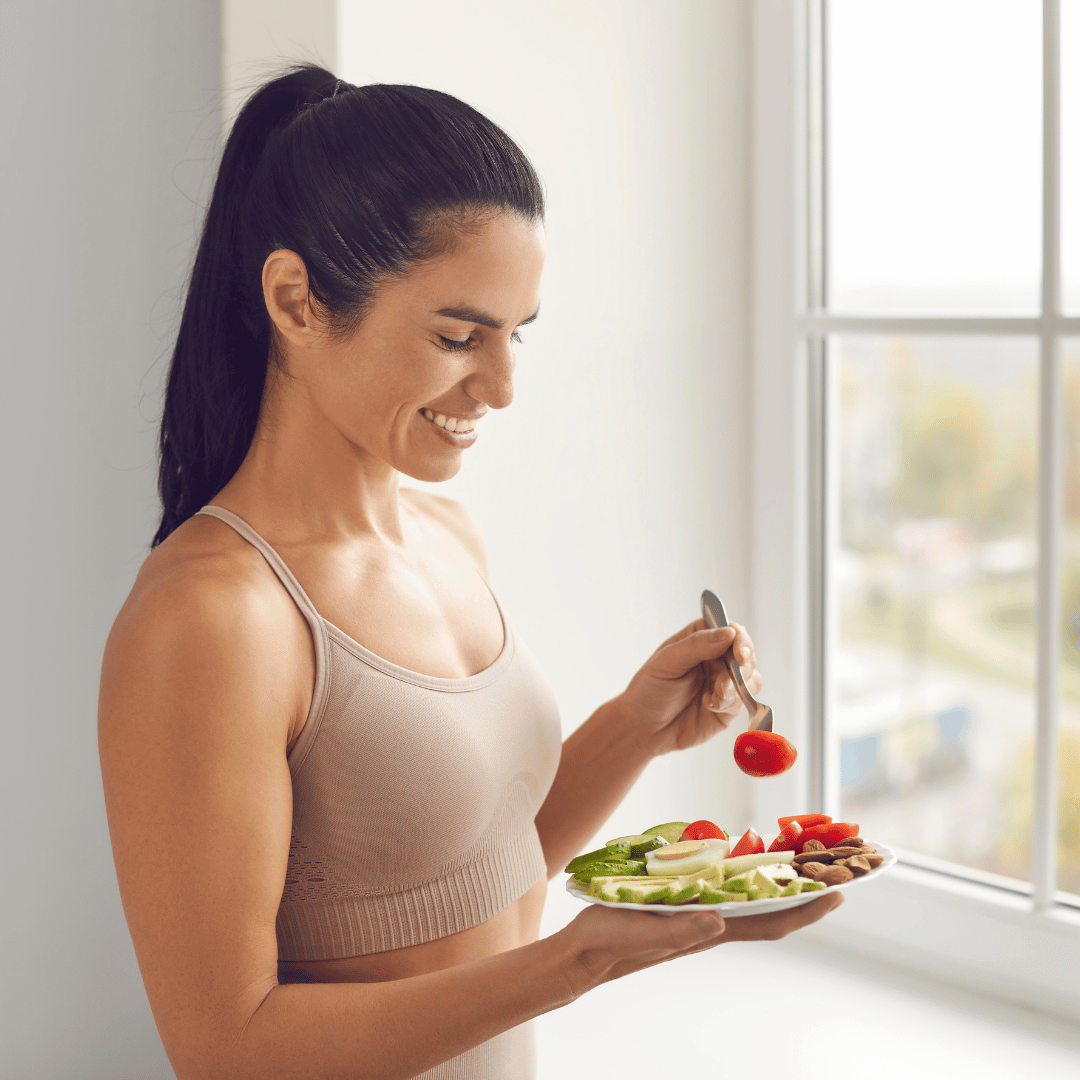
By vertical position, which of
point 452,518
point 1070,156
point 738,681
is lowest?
point 738,681

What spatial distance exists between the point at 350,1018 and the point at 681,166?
38.9 inches

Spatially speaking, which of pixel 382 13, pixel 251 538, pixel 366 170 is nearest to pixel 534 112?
pixel 382 13

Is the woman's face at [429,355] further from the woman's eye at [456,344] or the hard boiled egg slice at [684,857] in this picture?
the hard boiled egg slice at [684,857]

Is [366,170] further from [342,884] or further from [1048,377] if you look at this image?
[1048,377]

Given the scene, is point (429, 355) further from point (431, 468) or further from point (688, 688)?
point (688, 688)

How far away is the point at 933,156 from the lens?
1.26 metres

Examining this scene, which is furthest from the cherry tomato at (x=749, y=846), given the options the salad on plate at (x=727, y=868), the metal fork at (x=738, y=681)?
the metal fork at (x=738, y=681)

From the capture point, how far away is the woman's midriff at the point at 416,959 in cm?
75

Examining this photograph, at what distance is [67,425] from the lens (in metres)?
1.03

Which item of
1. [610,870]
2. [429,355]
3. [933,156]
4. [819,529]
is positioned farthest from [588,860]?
[933,156]

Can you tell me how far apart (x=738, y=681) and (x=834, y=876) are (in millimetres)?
217

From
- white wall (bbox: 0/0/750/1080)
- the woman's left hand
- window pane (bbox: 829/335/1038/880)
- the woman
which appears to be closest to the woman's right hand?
the woman

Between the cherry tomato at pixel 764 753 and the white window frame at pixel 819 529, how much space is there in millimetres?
485

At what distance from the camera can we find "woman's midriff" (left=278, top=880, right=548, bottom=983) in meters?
0.75
